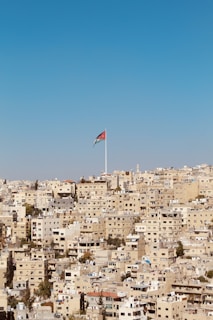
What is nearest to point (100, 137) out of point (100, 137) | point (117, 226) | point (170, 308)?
point (100, 137)

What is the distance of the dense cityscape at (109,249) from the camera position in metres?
20.7

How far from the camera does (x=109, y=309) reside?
20516mm

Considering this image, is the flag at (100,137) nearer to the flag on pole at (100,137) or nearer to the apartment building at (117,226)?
the flag on pole at (100,137)

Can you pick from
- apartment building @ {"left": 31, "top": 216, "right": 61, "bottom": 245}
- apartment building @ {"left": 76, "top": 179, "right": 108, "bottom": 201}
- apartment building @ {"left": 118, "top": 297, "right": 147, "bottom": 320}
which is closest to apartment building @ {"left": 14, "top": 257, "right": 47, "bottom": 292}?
apartment building @ {"left": 31, "top": 216, "right": 61, "bottom": 245}

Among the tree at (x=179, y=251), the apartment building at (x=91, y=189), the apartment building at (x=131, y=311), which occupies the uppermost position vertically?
the apartment building at (x=91, y=189)

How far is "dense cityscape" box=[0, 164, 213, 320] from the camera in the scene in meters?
20.7

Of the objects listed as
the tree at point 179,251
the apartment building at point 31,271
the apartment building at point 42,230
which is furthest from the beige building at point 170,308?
the apartment building at point 42,230

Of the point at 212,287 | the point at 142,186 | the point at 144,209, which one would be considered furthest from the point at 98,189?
the point at 212,287

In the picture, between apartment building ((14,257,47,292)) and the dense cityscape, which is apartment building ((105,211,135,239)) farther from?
apartment building ((14,257,47,292))

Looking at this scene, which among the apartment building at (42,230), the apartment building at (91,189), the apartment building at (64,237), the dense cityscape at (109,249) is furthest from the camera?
the apartment building at (91,189)

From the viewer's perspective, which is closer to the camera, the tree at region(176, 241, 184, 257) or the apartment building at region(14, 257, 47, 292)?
the apartment building at region(14, 257, 47, 292)

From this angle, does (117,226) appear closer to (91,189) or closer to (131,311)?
(91,189)

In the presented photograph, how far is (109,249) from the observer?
27078 mm

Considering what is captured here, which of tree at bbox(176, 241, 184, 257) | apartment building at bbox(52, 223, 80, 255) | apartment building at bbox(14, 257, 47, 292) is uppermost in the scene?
apartment building at bbox(52, 223, 80, 255)
